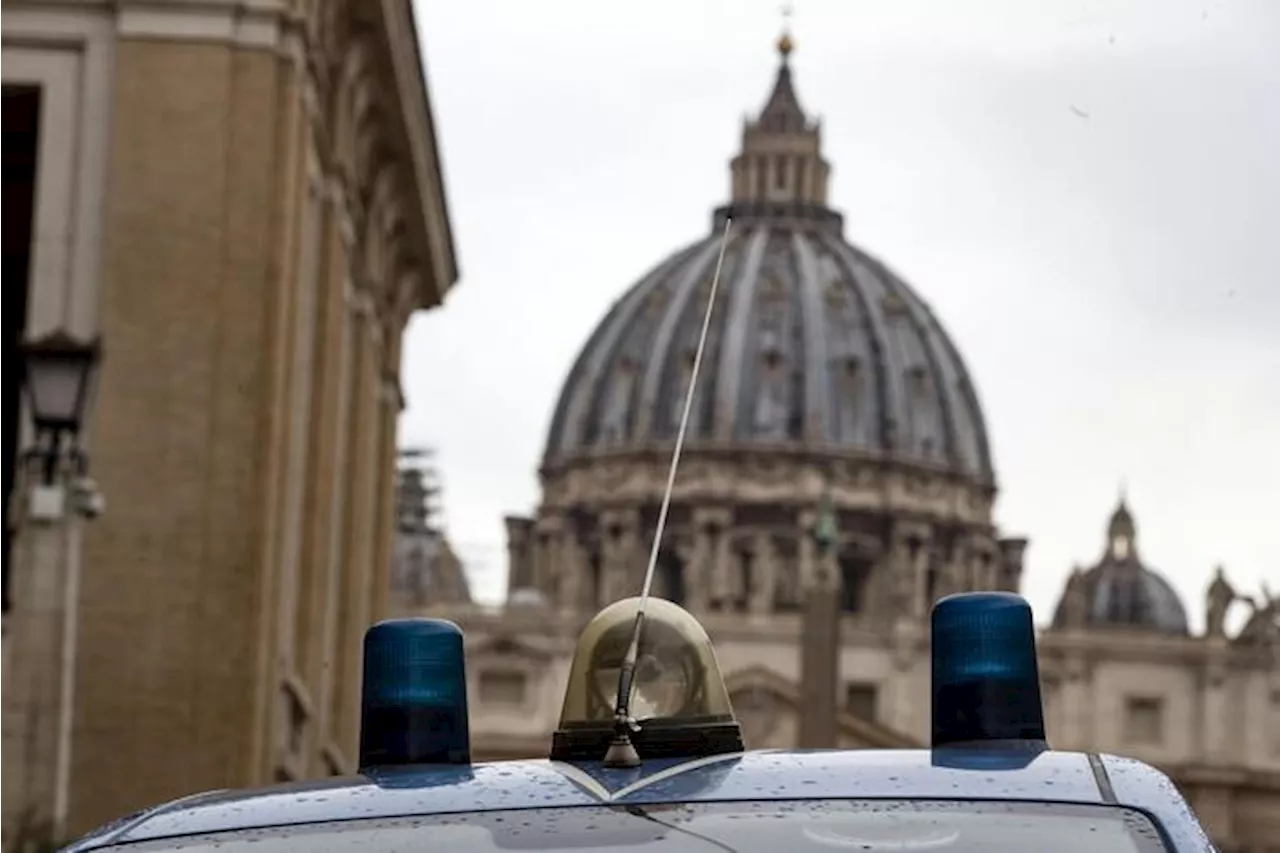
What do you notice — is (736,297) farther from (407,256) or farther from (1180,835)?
(1180,835)

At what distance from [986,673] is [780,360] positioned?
6391 inches

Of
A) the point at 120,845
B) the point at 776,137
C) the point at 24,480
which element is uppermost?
the point at 776,137

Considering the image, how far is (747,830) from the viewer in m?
4.39

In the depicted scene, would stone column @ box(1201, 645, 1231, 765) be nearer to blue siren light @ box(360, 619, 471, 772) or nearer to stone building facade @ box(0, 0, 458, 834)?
stone building facade @ box(0, 0, 458, 834)

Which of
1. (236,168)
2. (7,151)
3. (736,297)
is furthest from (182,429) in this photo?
(736,297)

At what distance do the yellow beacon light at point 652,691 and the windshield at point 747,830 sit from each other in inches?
A: 17.5

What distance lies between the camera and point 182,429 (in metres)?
22.8

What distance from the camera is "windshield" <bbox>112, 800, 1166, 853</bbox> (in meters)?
4.36

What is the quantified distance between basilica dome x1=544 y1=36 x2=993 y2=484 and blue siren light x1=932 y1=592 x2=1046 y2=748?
506 ft

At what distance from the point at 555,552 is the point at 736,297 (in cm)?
1406

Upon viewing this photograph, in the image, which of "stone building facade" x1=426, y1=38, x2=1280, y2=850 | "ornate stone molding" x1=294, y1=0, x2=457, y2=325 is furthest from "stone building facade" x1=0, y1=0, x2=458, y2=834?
"stone building facade" x1=426, y1=38, x2=1280, y2=850

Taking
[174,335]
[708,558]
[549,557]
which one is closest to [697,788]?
[174,335]

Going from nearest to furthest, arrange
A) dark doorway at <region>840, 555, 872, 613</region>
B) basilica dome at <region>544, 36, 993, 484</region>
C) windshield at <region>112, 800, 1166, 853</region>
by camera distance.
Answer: windshield at <region>112, 800, 1166, 853</region> → dark doorway at <region>840, 555, 872, 613</region> → basilica dome at <region>544, 36, 993, 484</region>

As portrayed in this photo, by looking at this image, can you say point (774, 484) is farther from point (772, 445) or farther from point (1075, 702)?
point (1075, 702)
